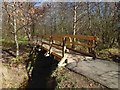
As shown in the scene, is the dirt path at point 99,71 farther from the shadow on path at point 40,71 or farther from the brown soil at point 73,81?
the shadow on path at point 40,71

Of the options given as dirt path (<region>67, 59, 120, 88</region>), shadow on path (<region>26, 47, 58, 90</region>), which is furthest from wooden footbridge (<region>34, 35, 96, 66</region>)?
dirt path (<region>67, 59, 120, 88</region>)

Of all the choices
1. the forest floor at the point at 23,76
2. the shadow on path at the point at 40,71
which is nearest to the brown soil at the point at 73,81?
the forest floor at the point at 23,76

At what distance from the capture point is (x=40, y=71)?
18.4 m

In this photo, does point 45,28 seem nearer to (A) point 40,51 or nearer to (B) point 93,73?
(A) point 40,51

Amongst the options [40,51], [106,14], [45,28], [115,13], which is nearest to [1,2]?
[40,51]

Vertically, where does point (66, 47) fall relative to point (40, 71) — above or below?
above

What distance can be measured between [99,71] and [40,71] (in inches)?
354

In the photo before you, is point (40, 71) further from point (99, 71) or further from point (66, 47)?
point (99, 71)

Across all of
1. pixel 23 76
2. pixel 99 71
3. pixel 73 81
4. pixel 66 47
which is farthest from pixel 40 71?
pixel 73 81

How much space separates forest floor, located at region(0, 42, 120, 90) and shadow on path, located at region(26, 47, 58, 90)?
63 centimetres

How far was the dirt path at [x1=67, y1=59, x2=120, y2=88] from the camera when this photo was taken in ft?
28.0

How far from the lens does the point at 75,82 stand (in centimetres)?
895

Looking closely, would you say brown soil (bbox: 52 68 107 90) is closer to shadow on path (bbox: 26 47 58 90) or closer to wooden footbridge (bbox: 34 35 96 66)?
wooden footbridge (bbox: 34 35 96 66)

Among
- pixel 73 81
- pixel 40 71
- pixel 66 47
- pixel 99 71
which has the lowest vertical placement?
pixel 40 71
